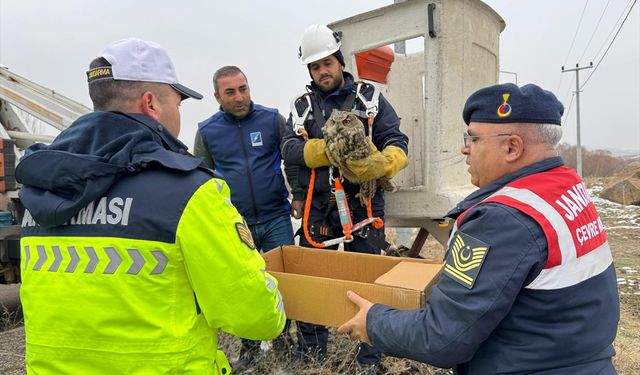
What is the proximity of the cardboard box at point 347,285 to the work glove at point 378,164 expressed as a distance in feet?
2.02

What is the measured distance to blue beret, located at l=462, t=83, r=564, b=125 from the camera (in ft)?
4.96

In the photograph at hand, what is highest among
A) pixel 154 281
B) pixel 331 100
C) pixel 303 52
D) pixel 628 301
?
pixel 303 52

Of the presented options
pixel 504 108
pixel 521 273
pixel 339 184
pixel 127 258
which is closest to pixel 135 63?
pixel 127 258

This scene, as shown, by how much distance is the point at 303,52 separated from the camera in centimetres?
313

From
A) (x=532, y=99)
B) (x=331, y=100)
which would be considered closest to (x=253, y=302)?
(x=532, y=99)

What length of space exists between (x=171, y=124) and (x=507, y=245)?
45.6 inches

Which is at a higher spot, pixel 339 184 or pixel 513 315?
pixel 339 184

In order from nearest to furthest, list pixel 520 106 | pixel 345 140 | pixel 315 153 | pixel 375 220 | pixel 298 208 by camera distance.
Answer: pixel 520 106, pixel 345 140, pixel 315 153, pixel 375 220, pixel 298 208

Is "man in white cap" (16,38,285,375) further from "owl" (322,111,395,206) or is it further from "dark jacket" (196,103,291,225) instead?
"dark jacket" (196,103,291,225)

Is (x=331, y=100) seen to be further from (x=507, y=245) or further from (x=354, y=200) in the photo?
(x=507, y=245)

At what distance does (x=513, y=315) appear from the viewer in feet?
4.63

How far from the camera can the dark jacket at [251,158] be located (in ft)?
11.2

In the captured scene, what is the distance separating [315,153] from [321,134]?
220mm

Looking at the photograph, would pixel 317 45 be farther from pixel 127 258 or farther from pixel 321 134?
pixel 127 258
